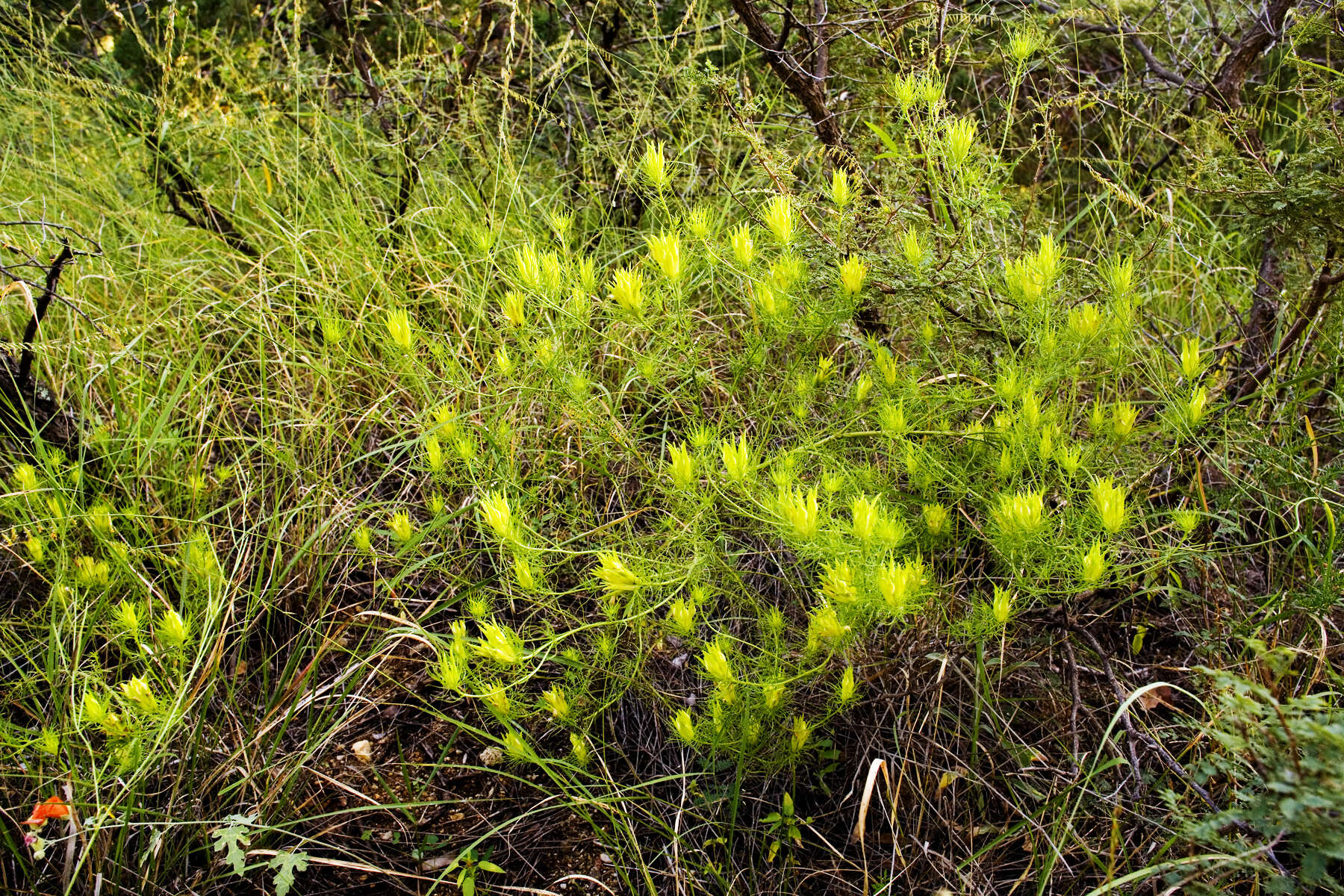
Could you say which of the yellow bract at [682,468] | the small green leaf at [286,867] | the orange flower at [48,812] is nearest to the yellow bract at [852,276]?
the yellow bract at [682,468]

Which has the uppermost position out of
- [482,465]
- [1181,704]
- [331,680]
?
[482,465]

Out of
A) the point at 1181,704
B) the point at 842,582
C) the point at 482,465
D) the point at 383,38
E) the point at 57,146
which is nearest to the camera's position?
the point at 842,582

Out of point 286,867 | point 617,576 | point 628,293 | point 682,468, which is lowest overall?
point 286,867

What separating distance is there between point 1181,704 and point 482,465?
148 centimetres

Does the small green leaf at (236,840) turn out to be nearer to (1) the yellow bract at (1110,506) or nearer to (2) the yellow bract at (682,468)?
(2) the yellow bract at (682,468)

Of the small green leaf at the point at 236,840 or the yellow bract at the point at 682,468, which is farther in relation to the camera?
the small green leaf at the point at 236,840

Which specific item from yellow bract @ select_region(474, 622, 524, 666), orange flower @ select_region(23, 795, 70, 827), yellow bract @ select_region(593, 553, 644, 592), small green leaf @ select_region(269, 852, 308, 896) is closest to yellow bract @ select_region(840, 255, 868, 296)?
yellow bract @ select_region(593, 553, 644, 592)

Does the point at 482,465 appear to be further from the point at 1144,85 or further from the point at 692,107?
the point at 1144,85

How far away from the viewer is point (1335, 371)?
1982 millimetres

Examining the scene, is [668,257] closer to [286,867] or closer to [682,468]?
[682,468]

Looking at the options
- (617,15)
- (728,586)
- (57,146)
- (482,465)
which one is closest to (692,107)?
(617,15)

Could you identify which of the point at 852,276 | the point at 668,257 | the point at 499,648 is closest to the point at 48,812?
the point at 499,648

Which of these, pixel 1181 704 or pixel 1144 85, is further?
pixel 1144 85

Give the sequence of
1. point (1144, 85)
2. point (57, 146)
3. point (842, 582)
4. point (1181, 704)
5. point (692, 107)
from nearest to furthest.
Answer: point (842, 582) < point (1181, 704) < point (692, 107) < point (1144, 85) < point (57, 146)
